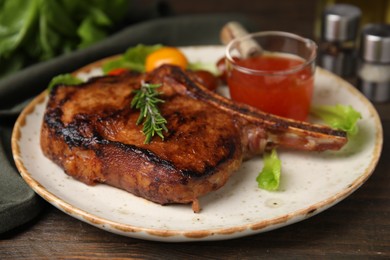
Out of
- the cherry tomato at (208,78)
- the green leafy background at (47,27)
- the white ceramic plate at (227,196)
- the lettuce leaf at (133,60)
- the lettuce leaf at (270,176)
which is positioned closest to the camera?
the white ceramic plate at (227,196)

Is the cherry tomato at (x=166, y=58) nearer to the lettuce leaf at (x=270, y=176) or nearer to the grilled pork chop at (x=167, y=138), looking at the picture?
the grilled pork chop at (x=167, y=138)

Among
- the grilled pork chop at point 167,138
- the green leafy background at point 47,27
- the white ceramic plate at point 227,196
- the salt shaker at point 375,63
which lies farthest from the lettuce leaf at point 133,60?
the salt shaker at point 375,63

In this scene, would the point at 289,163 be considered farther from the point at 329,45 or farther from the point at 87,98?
the point at 329,45

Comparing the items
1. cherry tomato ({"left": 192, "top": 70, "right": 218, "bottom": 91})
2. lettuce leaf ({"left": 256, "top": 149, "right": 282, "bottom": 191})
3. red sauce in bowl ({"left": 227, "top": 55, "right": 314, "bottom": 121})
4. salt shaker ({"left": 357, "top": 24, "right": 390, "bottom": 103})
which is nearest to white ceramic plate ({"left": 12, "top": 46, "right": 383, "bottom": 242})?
lettuce leaf ({"left": 256, "top": 149, "right": 282, "bottom": 191})

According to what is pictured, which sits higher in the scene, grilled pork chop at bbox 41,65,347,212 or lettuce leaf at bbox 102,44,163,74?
grilled pork chop at bbox 41,65,347,212

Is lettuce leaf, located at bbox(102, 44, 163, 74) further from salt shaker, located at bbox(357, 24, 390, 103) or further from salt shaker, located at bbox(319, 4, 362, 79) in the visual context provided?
salt shaker, located at bbox(357, 24, 390, 103)

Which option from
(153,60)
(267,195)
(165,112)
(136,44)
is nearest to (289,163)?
(267,195)

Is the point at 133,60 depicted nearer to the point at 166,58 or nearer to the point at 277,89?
the point at 166,58
